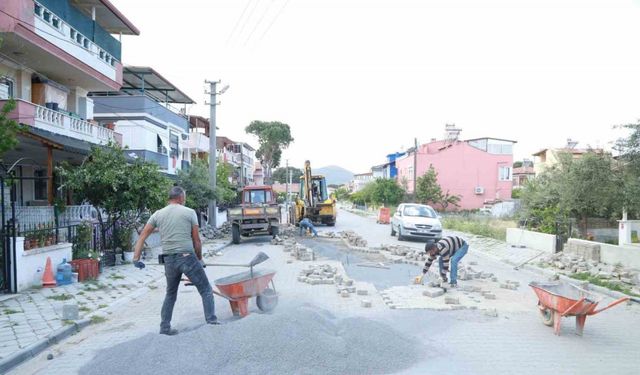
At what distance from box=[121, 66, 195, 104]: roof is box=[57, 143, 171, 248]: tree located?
48.3 ft

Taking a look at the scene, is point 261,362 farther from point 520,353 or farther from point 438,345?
point 520,353

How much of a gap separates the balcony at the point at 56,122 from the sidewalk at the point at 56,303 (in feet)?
14.8

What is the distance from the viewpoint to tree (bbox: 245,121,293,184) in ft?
240

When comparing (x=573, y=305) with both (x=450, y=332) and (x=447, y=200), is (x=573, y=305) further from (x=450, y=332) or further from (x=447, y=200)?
(x=447, y=200)

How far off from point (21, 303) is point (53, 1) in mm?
12007

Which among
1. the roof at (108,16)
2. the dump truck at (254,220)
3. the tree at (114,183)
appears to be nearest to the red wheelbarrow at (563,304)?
the tree at (114,183)

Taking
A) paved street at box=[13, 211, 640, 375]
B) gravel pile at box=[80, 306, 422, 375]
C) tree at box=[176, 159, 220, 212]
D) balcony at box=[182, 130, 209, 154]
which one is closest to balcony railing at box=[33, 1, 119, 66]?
tree at box=[176, 159, 220, 212]

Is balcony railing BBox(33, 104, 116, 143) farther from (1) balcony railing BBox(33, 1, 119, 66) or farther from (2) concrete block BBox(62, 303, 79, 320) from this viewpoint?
(2) concrete block BBox(62, 303, 79, 320)

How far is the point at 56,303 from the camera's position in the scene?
855 centimetres

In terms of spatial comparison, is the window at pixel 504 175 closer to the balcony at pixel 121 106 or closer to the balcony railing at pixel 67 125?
the balcony at pixel 121 106

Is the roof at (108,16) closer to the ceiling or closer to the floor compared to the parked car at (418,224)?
closer to the ceiling

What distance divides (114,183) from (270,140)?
201 ft

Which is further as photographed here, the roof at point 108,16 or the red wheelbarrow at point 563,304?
the roof at point 108,16

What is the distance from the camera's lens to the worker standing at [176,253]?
627 centimetres
